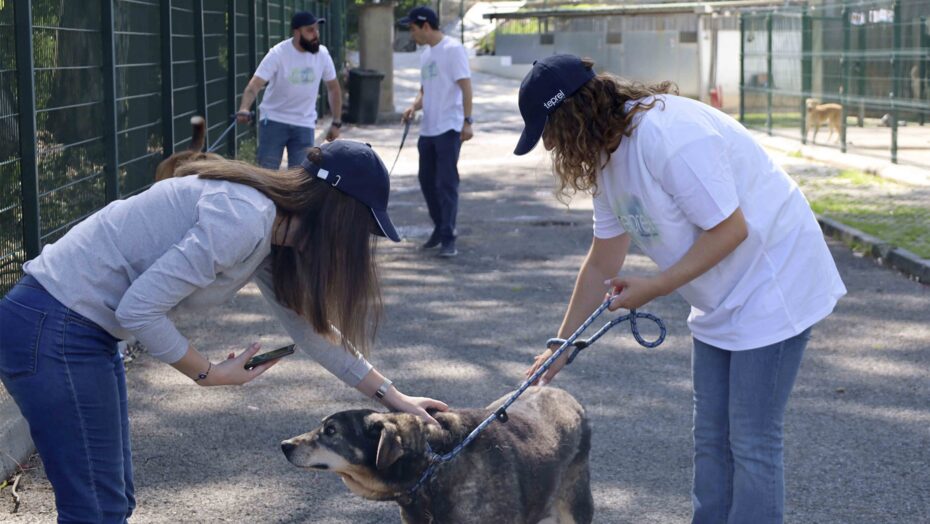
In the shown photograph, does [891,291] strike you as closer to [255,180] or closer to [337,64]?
[255,180]

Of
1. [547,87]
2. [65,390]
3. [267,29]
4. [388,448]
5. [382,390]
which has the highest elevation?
[267,29]

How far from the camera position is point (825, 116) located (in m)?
18.7

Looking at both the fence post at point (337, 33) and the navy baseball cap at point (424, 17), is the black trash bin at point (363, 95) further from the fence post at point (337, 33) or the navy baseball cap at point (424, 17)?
the navy baseball cap at point (424, 17)

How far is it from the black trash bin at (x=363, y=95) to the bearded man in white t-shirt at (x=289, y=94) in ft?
46.5

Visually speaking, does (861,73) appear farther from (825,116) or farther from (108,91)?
(108,91)

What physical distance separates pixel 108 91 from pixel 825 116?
13.2 m

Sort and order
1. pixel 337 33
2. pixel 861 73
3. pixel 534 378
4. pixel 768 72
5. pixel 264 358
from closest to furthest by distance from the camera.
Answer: pixel 264 358 → pixel 534 378 → pixel 861 73 → pixel 768 72 → pixel 337 33

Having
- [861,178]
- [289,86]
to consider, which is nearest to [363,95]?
[861,178]

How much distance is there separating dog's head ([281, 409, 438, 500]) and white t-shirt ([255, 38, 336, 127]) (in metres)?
7.82

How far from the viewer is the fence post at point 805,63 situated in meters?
19.9

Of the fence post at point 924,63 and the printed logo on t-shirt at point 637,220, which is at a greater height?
the fence post at point 924,63

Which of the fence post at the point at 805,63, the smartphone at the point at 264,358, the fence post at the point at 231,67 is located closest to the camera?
the smartphone at the point at 264,358

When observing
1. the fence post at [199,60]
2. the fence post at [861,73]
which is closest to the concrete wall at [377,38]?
Result: the fence post at [861,73]

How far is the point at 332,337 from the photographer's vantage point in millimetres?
3791
